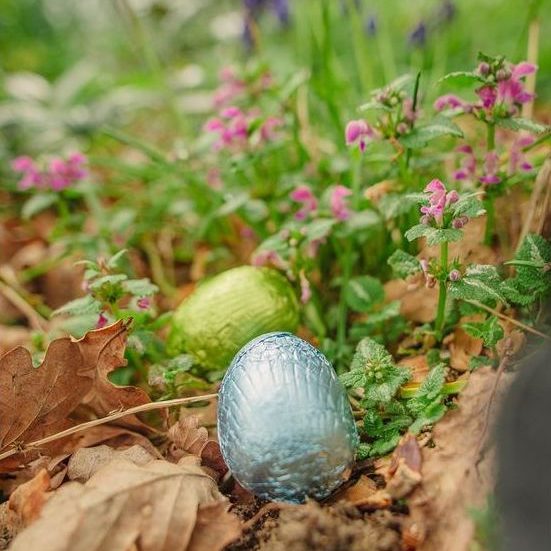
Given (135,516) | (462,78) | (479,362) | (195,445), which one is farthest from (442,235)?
(135,516)

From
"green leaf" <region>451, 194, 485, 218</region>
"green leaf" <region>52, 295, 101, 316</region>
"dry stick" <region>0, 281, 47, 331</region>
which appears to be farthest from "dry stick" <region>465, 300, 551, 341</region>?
"dry stick" <region>0, 281, 47, 331</region>

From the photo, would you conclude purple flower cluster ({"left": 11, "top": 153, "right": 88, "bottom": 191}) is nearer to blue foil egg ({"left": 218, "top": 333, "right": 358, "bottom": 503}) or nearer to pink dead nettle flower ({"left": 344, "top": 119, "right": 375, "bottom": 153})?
pink dead nettle flower ({"left": 344, "top": 119, "right": 375, "bottom": 153})

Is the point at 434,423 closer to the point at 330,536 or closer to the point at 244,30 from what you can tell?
the point at 330,536

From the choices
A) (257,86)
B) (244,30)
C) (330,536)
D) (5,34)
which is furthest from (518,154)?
(5,34)

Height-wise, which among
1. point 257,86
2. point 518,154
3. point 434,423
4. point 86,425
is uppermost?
point 257,86

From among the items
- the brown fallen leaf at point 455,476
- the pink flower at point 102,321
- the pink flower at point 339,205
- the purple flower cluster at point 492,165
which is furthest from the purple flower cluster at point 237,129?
the brown fallen leaf at point 455,476
